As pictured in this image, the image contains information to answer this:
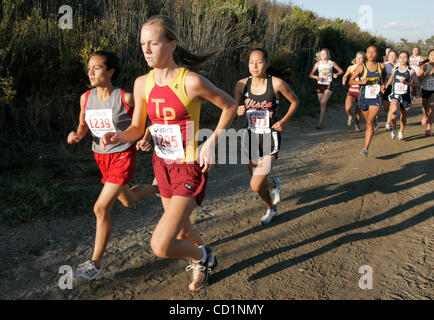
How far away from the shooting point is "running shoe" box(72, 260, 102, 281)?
300 centimetres

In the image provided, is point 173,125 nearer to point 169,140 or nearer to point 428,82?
point 169,140

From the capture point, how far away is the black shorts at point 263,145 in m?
4.19

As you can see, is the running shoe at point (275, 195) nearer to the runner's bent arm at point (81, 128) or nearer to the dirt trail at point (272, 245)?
the dirt trail at point (272, 245)

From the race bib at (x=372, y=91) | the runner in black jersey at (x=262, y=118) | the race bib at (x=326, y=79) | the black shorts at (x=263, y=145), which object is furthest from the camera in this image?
the race bib at (x=326, y=79)

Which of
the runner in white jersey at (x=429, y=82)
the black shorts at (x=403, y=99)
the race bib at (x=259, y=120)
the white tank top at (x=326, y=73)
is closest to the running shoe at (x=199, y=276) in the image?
the race bib at (x=259, y=120)

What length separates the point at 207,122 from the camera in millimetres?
8406

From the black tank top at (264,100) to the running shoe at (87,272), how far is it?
90.8 inches

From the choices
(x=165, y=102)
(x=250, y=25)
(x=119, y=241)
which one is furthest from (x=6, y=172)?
(x=250, y=25)

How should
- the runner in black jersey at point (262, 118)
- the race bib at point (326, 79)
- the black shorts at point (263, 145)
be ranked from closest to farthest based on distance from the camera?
the runner in black jersey at point (262, 118) < the black shorts at point (263, 145) < the race bib at point (326, 79)

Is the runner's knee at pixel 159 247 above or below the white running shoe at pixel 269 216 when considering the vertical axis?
above

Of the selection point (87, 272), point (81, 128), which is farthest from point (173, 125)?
point (87, 272)

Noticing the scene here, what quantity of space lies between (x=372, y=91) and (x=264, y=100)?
3.63 metres

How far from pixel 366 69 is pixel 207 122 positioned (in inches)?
138

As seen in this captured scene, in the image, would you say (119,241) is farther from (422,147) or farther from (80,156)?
(422,147)
